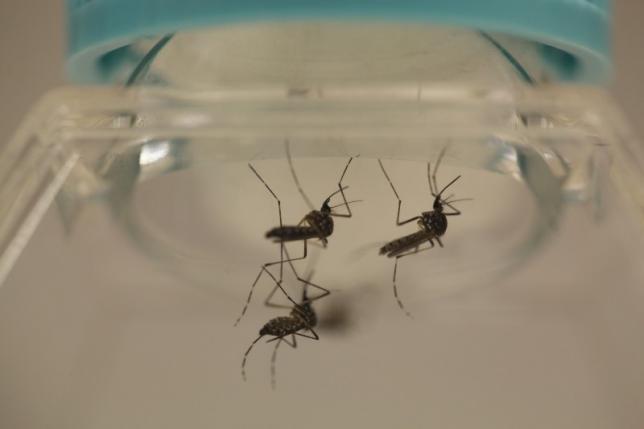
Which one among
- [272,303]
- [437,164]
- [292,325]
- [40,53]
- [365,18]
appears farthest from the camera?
[40,53]

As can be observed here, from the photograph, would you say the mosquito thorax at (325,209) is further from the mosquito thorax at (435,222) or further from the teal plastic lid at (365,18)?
the teal plastic lid at (365,18)

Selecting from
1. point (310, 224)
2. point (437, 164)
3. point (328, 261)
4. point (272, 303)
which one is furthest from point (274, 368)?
point (437, 164)

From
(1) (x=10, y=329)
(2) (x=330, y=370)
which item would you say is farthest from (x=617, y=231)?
(1) (x=10, y=329)

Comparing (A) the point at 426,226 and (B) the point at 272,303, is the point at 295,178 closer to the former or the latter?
(A) the point at 426,226

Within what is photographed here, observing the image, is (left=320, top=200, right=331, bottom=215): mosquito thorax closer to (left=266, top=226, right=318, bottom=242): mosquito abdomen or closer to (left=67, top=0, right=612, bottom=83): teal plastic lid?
(left=266, top=226, right=318, bottom=242): mosquito abdomen

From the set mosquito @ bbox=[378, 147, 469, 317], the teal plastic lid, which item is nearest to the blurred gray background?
mosquito @ bbox=[378, 147, 469, 317]

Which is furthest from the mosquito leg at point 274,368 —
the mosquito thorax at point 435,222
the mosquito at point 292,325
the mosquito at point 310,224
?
the mosquito thorax at point 435,222
